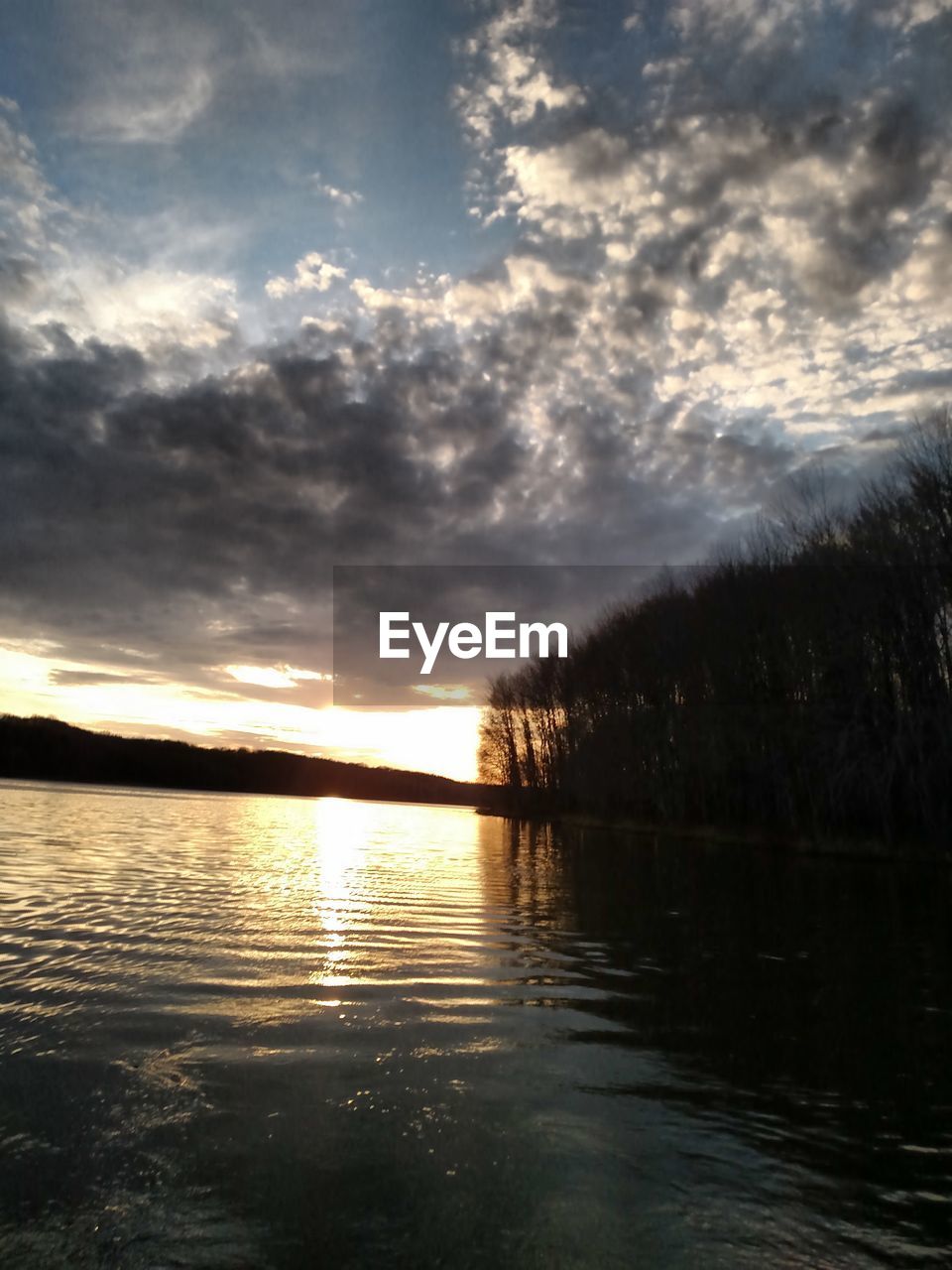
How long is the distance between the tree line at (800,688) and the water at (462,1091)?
2236 cm

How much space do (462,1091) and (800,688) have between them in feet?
128

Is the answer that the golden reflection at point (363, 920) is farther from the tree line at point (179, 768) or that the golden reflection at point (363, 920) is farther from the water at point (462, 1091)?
the tree line at point (179, 768)

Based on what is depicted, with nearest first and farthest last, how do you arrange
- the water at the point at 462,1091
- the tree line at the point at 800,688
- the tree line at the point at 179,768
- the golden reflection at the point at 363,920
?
the water at the point at 462,1091 < the golden reflection at the point at 363,920 < the tree line at the point at 800,688 < the tree line at the point at 179,768

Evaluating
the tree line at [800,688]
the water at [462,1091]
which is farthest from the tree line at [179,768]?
the water at [462,1091]

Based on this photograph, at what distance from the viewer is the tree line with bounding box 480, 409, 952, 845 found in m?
34.3

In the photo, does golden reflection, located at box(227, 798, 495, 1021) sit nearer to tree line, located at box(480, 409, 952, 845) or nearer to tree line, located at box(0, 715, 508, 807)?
tree line, located at box(480, 409, 952, 845)

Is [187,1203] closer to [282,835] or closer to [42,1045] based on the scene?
[42,1045]

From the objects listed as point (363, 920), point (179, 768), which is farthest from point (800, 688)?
point (179, 768)

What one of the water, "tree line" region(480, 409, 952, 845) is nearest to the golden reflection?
the water

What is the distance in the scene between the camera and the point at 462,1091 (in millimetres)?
6203

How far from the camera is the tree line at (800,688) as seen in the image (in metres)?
34.3

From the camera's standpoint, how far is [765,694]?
44.5m

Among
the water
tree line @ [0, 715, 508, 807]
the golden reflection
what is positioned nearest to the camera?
the water

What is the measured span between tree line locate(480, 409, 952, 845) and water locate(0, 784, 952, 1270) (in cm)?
2236
